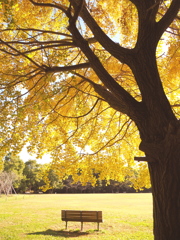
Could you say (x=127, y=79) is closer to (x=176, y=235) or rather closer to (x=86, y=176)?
(x=86, y=176)

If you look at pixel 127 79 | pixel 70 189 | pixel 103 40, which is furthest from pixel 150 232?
pixel 70 189

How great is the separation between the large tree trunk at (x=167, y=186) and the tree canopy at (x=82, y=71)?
0.47 metres

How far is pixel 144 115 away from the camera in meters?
3.19

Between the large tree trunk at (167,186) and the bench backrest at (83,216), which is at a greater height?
the large tree trunk at (167,186)

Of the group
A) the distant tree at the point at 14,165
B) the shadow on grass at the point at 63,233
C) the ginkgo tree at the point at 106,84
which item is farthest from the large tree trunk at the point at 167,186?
the distant tree at the point at 14,165

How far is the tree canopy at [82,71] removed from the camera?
3412 millimetres

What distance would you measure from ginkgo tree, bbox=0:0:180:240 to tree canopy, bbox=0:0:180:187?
17 mm

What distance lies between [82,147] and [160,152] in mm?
3643

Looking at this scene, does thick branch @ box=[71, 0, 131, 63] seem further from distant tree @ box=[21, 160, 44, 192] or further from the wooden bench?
distant tree @ box=[21, 160, 44, 192]

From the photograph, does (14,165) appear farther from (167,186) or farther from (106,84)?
(167,186)

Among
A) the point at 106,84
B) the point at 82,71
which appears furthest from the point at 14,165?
the point at 106,84

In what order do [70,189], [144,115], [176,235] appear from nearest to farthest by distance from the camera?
1. [176,235]
2. [144,115]
3. [70,189]

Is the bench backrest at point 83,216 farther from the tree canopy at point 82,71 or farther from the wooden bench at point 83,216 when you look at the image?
the tree canopy at point 82,71

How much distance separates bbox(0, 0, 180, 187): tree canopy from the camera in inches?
134
